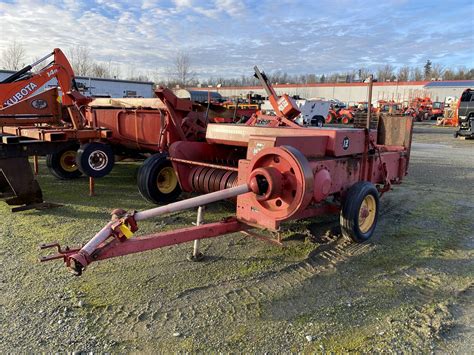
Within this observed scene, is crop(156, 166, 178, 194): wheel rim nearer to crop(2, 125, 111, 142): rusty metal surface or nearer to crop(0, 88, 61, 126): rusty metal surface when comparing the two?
crop(2, 125, 111, 142): rusty metal surface

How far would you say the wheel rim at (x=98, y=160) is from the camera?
6352mm

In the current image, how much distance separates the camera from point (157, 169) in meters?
5.74

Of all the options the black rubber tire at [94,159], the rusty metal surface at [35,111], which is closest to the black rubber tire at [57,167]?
the rusty metal surface at [35,111]

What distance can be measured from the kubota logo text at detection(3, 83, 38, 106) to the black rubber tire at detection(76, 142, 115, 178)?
3.94 meters

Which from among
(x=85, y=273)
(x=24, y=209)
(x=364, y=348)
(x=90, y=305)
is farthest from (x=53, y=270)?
(x=364, y=348)

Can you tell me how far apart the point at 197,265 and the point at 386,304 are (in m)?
1.75

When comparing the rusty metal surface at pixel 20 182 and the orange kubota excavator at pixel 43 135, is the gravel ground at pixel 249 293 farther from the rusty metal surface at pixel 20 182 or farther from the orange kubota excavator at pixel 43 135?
the orange kubota excavator at pixel 43 135

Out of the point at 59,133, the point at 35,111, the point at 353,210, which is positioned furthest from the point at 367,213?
the point at 35,111

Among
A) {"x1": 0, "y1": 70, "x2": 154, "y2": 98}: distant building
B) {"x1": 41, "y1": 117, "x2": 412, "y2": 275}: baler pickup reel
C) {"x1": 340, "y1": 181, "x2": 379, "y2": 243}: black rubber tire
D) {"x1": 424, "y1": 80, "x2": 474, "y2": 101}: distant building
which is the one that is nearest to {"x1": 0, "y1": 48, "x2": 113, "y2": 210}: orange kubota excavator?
{"x1": 41, "y1": 117, "x2": 412, "y2": 275}: baler pickup reel

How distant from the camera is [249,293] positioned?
3.38 metres

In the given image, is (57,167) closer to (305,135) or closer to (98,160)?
(98,160)

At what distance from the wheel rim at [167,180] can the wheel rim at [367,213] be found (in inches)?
110

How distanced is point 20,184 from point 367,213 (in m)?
4.65

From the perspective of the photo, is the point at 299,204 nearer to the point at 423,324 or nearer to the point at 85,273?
the point at 423,324
